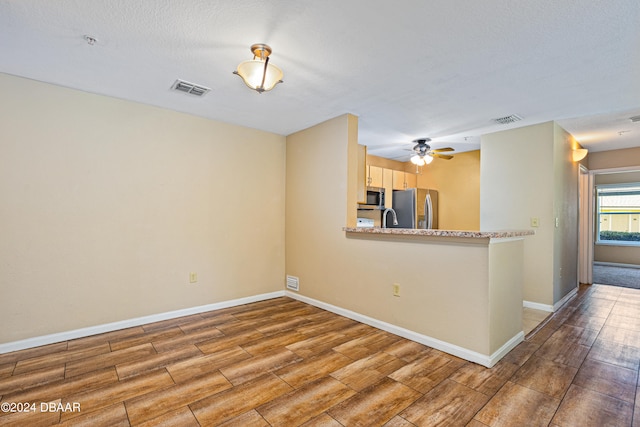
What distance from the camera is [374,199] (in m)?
5.48

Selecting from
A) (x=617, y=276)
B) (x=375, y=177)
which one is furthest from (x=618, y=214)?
(x=375, y=177)

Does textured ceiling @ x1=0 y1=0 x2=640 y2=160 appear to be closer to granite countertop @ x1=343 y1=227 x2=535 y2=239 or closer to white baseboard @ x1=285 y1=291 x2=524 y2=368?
granite countertop @ x1=343 y1=227 x2=535 y2=239

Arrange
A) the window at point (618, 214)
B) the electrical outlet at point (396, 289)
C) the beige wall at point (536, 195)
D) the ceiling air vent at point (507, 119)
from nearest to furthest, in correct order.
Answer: the electrical outlet at point (396, 289) < the ceiling air vent at point (507, 119) < the beige wall at point (536, 195) < the window at point (618, 214)

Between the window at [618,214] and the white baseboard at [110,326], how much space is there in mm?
9651

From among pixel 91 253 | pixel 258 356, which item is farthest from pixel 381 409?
pixel 91 253

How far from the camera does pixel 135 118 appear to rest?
330 centimetres

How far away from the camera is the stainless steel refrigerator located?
18.6 ft

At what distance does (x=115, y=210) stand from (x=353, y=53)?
9.31 feet

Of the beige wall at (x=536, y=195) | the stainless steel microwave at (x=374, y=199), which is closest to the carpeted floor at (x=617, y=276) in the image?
the beige wall at (x=536, y=195)

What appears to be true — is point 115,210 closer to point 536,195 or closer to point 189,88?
point 189,88

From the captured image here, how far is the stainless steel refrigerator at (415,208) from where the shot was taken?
5.66m

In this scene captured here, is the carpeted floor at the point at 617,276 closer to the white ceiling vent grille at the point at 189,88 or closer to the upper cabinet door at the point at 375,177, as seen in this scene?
the upper cabinet door at the point at 375,177

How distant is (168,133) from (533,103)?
405cm

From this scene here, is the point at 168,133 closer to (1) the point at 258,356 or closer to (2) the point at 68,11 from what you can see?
(2) the point at 68,11
